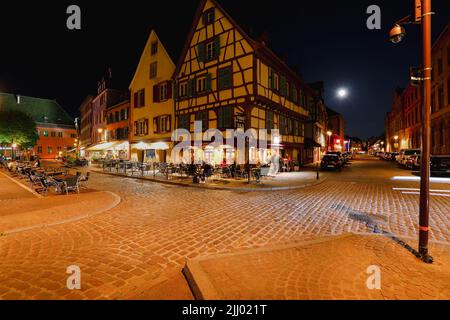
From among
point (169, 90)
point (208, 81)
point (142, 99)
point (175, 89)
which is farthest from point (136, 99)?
point (208, 81)

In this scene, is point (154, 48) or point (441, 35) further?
point (154, 48)

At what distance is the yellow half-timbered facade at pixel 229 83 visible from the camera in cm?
1755

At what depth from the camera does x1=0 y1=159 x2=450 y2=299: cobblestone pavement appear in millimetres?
3365

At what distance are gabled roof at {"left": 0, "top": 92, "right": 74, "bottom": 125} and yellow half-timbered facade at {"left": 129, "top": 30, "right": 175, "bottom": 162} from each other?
155 ft

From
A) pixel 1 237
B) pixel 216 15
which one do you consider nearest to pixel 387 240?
pixel 1 237

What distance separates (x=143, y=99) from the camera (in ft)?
89.6

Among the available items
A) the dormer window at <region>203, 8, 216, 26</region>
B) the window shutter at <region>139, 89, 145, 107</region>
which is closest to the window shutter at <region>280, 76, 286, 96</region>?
the dormer window at <region>203, 8, 216, 26</region>

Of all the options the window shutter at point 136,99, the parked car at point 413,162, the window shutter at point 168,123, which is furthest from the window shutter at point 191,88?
the parked car at point 413,162

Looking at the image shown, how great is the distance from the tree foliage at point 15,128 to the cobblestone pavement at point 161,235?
41205 mm

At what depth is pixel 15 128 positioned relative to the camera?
122ft

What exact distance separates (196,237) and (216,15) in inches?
768

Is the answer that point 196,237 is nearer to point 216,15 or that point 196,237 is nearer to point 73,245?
point 73,245

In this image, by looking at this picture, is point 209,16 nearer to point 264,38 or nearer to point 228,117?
point 264,38

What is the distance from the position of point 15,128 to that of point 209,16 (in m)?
37.5
